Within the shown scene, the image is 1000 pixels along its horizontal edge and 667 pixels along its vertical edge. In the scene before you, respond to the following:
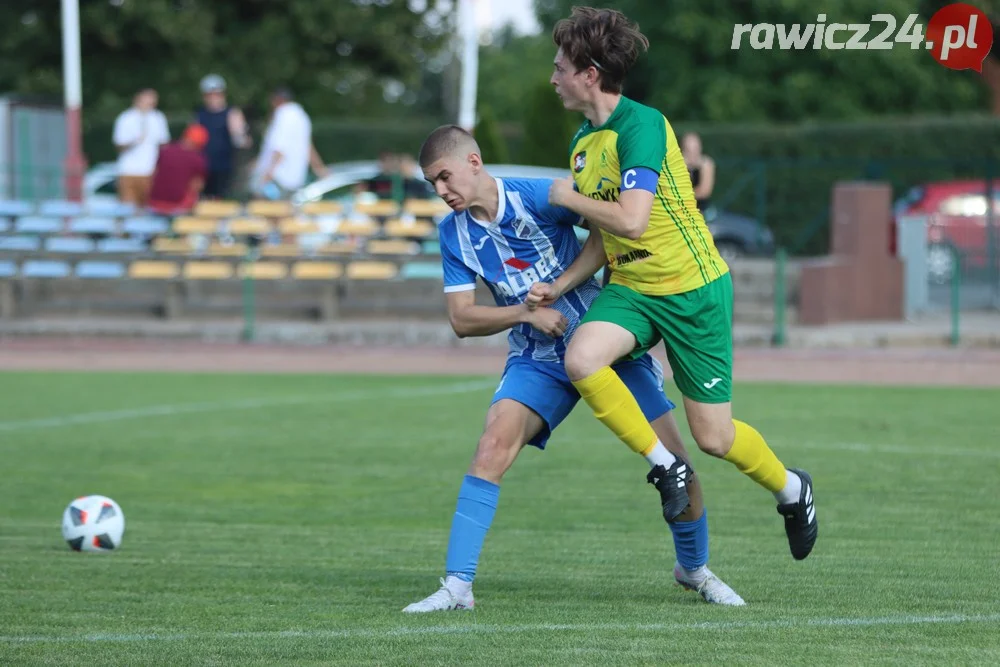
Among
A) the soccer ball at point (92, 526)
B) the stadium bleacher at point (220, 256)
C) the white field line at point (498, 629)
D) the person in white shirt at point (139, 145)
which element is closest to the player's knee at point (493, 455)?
the white field line at point (498, 629)

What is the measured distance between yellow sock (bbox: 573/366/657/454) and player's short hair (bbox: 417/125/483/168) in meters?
0.95

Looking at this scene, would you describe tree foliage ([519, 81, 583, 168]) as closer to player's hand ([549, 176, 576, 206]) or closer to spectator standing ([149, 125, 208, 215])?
spectator standing ([149, 125, 208, 215])

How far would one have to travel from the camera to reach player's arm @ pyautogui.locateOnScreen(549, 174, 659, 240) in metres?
5.76

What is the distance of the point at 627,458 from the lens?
11.0 metres

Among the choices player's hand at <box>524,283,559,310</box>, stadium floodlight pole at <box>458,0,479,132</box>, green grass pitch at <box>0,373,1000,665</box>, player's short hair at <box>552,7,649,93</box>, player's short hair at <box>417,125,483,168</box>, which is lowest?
green grass pitch at <box>0,373,1000,665</box>

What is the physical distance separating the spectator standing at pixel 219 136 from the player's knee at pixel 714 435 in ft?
58.5

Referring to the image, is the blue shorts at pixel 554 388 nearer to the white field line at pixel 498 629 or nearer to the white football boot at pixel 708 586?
the white football boot at pixel 708 586

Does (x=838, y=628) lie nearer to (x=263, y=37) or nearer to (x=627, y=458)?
(x=627, y=458)

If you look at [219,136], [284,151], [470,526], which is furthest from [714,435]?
[219,136]

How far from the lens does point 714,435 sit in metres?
6.04

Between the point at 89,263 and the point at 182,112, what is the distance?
56.2 ft

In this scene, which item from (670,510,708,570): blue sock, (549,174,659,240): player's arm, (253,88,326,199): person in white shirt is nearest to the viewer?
(549,174,659,240): player's arm

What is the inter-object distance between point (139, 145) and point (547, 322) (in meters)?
19.5

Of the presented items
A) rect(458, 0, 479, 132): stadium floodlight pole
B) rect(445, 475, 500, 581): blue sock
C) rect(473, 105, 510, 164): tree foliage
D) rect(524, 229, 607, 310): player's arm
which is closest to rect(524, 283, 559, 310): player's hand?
rect(524, 229, 607, 310): player's arm
